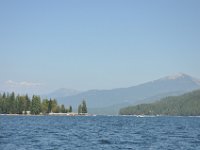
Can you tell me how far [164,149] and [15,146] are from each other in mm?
22026

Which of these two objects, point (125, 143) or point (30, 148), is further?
point (125, 143)

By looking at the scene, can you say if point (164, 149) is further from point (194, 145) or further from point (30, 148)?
point (30, 148)

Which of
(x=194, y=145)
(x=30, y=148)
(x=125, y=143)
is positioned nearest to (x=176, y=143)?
(x=194, y=145)

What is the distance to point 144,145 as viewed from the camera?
2921 inches

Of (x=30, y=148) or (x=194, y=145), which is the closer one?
(x=30, y=148)

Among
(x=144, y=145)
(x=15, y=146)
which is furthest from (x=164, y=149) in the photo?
(x=15, y=146)

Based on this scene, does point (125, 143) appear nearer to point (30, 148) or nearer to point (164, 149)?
point (164, 149)

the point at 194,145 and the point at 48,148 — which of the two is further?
the point at 194,145

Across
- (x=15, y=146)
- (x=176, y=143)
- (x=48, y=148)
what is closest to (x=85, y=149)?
(x=48, y=148)

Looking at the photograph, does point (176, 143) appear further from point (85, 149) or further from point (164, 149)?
point (85, 149)

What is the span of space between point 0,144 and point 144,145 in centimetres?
2284

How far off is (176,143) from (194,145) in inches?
133

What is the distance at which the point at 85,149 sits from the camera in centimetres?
6625

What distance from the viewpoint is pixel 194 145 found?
76.2 meters
